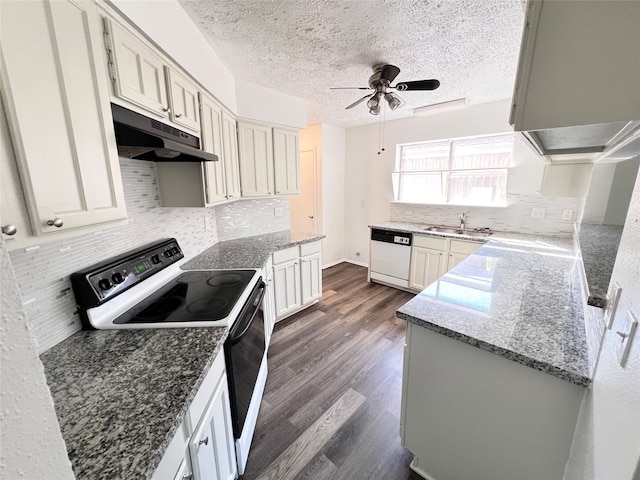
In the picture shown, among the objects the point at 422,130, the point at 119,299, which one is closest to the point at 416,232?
the point at 422,130

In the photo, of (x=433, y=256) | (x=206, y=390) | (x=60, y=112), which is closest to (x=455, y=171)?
(x=433, y=256)

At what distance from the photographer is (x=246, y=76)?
245 cm

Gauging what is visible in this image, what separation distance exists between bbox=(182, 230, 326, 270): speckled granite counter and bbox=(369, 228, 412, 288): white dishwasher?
46.5 inches

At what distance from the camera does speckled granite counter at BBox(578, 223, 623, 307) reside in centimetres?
81

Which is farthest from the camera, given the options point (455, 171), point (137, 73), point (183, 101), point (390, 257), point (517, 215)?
point (390, 257)

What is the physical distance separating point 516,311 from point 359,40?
6.50ft

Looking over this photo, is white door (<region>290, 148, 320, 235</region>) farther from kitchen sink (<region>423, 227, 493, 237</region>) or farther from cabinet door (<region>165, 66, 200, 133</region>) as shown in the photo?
cabinet door (<region>165, 66, 200, 133</region>)

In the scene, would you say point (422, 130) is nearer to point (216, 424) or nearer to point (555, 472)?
point (555, 472)

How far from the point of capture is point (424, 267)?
135 inches

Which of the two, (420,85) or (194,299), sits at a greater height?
(420,85)

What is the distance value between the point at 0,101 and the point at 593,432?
5.69ft

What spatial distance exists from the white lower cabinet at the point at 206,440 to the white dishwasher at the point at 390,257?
292 cm

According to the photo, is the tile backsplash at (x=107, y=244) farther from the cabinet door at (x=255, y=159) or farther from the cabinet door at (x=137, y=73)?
the cabinet door at (x=137, y=73)

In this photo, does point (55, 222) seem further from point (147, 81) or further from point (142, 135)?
point (147, 81)
